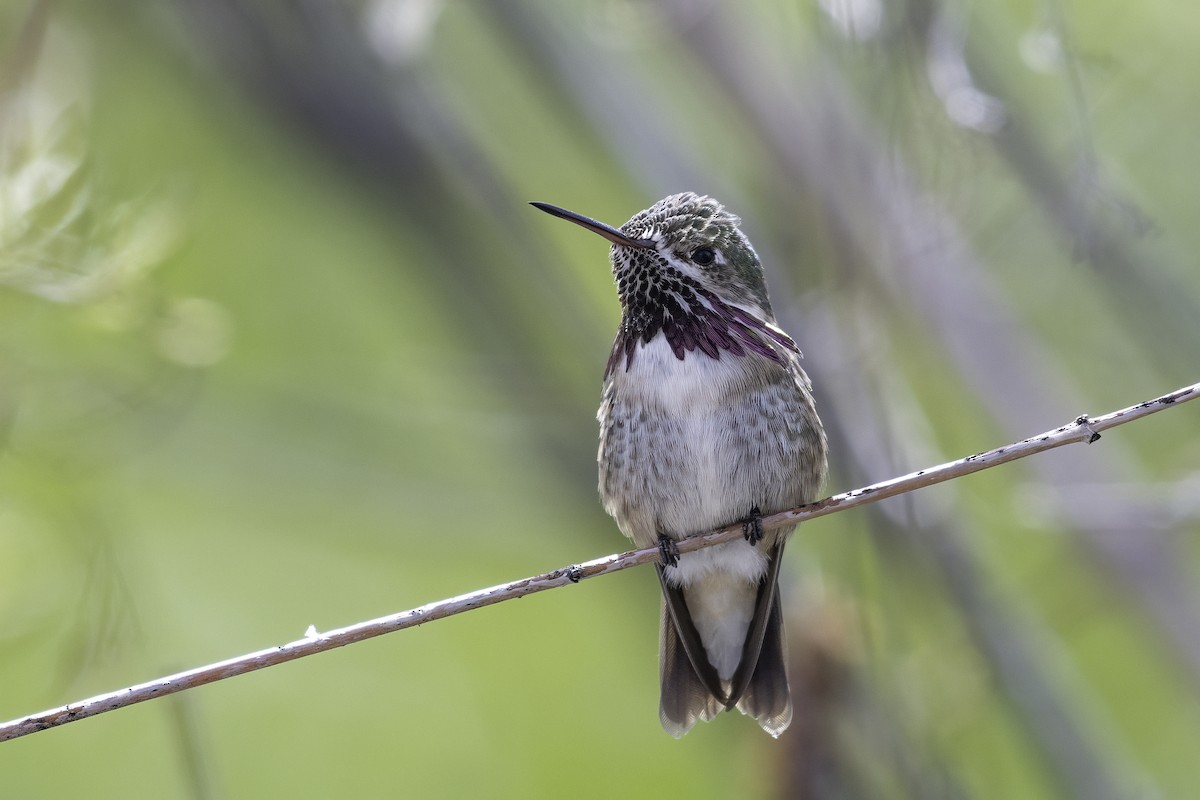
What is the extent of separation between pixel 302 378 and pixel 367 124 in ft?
7.05

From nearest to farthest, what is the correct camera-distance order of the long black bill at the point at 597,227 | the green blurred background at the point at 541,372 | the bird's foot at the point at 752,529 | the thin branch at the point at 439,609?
the thin branch at the point at 439,609, the long black bill at the point at 597,227, the bird's foot at the point at 752,529, the green blurred background at the point at 541,372

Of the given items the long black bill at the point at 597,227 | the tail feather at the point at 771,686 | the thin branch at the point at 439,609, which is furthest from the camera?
the tail feather at the point at 771,686

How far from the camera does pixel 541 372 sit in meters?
5.83

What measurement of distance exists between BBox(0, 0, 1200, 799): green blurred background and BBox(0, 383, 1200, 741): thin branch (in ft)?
0.26

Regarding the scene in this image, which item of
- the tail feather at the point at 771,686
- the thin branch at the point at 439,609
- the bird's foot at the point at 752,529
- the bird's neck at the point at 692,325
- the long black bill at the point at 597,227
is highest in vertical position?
the long black bill at the point at 597,227

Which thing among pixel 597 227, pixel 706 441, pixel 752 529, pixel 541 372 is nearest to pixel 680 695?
pixel 752 529

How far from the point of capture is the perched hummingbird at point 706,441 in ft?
10.9

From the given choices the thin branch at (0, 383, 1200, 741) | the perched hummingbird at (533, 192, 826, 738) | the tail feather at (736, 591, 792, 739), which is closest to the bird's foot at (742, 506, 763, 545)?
the perched hummingbird at (533, 192, 826, 738)

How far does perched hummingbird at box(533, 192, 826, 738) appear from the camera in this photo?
3324 mm

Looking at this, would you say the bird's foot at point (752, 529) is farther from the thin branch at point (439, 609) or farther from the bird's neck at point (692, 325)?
the thin branch at point (439, 609)

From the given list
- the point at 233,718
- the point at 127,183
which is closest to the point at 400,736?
the point at 233,718

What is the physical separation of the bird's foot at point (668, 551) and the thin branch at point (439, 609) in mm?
371

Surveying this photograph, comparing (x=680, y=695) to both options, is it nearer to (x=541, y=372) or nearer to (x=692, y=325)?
(x=692, y=325)

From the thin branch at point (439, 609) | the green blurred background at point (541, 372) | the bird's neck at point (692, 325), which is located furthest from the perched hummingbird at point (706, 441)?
the thin branch at point (439, 609)
